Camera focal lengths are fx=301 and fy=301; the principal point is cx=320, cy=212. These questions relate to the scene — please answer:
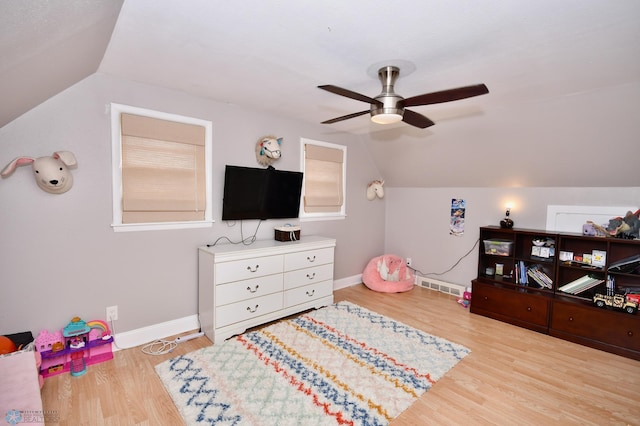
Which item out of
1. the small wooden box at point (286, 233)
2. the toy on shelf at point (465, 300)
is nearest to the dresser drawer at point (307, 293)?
the small wooden box at point (286, 233)

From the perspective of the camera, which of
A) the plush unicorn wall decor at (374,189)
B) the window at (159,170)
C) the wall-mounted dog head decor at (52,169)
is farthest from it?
the plush unicorn wall decor at (374,189)

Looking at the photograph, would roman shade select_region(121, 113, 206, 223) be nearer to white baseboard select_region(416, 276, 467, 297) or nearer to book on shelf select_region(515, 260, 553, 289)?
white baseboard select_region(416, 276, 467, 297)

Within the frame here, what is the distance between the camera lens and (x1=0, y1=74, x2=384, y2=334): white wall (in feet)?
7.27

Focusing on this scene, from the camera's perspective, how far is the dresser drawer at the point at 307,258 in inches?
130

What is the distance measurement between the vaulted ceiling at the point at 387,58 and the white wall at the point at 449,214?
17 cm

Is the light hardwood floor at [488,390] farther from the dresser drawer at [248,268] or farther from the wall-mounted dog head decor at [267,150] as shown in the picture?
the wall-mounted dog head decor at [267,150]

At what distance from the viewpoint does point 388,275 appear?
4.50 metres

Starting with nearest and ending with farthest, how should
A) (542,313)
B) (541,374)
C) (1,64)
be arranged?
(1,64) < (541,374) < (542,313)

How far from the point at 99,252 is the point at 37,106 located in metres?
1.18

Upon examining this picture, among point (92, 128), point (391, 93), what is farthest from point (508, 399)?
point (92, 128)

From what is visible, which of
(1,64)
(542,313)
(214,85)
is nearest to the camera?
(1,64)

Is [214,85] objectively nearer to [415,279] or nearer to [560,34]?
[560,34]

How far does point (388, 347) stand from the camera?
2779 mm

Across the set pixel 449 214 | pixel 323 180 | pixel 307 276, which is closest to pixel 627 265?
pixel 449 214
